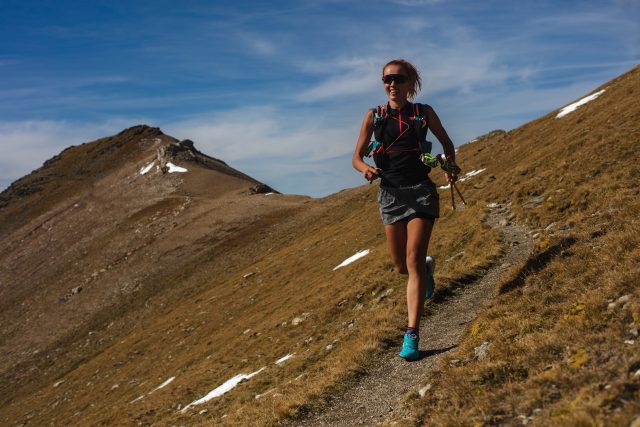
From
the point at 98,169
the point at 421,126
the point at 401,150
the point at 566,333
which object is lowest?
the point at 566,333

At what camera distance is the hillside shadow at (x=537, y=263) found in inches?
393

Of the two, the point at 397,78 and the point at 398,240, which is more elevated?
the point at 397,78

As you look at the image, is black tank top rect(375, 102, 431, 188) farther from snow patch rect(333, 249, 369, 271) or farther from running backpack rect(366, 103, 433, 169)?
snow patch rect(333, 249, 369, 271)

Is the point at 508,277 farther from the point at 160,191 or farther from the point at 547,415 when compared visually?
the point at 160,191

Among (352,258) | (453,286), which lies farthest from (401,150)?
(352,258)

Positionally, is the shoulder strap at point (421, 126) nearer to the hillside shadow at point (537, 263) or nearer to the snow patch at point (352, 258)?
the hillside shadow at point (537, 263)

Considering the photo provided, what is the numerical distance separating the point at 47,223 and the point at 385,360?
3753 inches

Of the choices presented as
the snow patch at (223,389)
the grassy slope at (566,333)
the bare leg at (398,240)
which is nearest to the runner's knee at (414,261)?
the bare leg at (398,240)

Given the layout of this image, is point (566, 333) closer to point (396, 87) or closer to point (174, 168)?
point (396, 87)

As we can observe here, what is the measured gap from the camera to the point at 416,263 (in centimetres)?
846

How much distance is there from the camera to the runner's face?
8641 millimetres

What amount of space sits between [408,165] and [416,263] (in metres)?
1.67

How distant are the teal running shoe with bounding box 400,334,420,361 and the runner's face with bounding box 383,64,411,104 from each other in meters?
4.00

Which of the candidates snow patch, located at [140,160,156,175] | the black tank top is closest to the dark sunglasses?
the black tank top
